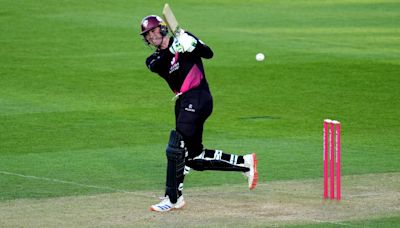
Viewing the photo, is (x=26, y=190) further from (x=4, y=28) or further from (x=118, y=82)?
(x=4, y=28)

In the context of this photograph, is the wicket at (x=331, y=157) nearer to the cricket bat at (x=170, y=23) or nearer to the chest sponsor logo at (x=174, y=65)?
the chest sponsor logo at (x=174, y=65)

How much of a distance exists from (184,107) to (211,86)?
33.6 feet

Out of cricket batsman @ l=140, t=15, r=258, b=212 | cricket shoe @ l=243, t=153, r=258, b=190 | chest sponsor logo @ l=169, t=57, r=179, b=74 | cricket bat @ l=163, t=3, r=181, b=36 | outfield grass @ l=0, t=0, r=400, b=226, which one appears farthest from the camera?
outfield grass @ l=0, t=0, r=400, b=226

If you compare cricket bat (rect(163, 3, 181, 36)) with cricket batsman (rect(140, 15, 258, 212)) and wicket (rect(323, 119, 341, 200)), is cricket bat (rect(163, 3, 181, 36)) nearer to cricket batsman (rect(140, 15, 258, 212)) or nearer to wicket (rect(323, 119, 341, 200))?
cricket batsman (rect(140, 15, 258, 212))

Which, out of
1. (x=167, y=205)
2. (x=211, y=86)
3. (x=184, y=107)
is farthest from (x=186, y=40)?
(x=211, y=86)

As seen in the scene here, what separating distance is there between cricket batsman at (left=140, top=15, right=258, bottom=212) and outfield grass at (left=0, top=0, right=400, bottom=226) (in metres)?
1.16

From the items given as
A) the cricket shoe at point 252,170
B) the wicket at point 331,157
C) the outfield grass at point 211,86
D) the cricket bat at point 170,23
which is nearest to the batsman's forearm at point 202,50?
the cricket bat at point 170,23

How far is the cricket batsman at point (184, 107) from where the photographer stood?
503 inches

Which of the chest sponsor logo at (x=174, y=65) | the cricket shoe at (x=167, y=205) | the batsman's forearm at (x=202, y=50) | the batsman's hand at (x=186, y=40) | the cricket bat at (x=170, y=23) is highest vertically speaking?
the cricket bat at (x=170, y=23)

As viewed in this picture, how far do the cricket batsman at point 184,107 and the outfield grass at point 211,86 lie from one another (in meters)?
1.16

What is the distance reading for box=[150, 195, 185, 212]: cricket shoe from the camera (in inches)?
500

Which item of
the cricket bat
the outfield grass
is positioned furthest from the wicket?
the cricket bat

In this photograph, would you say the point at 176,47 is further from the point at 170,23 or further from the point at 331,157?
the point at 331,157

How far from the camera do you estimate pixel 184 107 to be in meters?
13.0
